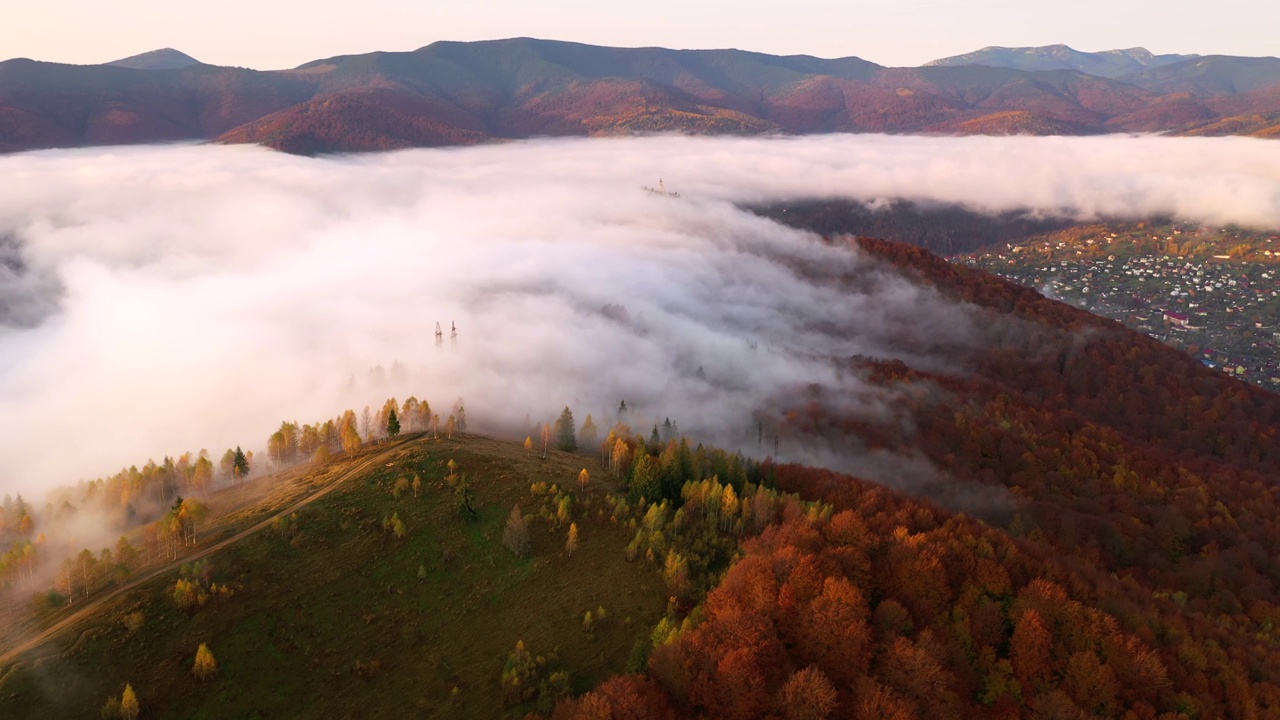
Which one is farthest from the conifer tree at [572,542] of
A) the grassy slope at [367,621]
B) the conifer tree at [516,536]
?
the conifer tree at [516,536]

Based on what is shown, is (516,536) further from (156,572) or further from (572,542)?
(156,572)

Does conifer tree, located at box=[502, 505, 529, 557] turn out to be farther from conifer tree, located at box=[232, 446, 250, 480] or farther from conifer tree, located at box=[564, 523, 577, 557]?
conifer tree, located at box=[232, 446, 250, 480]

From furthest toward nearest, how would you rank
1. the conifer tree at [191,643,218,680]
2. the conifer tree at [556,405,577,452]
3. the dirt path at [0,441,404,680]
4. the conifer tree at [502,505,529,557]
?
the conifer tree at [556,405,577,452], the conifer tree at [502,505,529,557], the dirt path at [0,441,404,680], the conifer tree at [191,643,218,680]

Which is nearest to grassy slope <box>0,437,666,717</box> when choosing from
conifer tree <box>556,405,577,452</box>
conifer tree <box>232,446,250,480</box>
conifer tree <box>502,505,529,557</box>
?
conifer tree <box>502,505,529,557</box>

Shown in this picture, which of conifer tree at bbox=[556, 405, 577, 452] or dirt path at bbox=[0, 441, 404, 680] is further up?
dirt path at bbox=[0, 441, 404, 680]

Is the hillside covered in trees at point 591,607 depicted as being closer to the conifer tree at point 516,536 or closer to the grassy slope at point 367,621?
the grassy slope at point 367,621

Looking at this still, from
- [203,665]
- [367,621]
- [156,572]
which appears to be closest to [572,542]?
[367,621]
